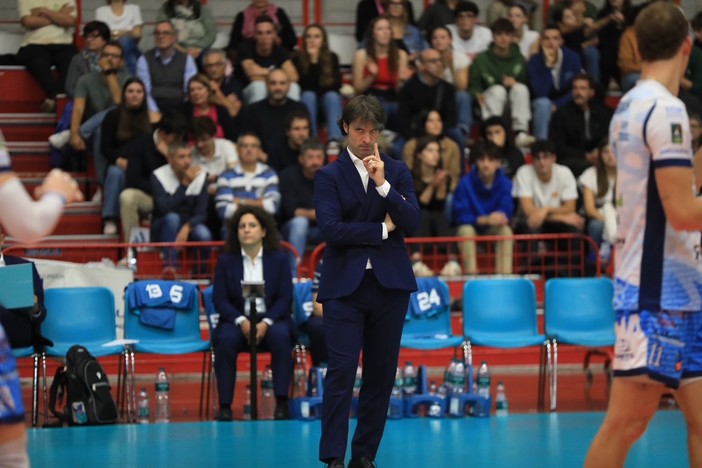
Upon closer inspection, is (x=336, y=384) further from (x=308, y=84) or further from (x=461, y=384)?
(x=308, y=84)

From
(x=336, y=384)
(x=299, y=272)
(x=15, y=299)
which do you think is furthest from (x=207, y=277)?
(x=336, y=384)

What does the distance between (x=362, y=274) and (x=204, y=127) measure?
6.15 metres

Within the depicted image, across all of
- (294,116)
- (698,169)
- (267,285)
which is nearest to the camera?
(698,169)

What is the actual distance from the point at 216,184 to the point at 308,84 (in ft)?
6.68

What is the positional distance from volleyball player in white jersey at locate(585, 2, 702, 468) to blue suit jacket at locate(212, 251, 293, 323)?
5.39m

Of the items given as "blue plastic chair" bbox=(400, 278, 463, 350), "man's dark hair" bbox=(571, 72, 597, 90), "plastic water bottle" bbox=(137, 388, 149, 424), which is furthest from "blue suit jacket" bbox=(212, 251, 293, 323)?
"man's dark hair" bbox=(571, 72, 597, 90)

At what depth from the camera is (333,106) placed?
43.2ft

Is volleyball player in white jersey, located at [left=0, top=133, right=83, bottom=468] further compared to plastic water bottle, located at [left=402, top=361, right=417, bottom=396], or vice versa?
plastic water bottle, located at [left=402, top=361, right=417, bottom=396]

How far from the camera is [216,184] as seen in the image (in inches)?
471

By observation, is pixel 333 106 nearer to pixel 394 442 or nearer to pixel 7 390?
pixel 394 442

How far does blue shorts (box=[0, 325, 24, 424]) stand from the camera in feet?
12.6

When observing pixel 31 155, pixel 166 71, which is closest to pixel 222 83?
pixel 166 71

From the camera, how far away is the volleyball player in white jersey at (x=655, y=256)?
164 inches

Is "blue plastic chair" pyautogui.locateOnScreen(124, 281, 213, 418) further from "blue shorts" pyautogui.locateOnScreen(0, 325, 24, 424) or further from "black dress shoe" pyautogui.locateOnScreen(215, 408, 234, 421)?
"blue shorts" pyautogui.locateOnScreen(0, 325, 24, 424)
